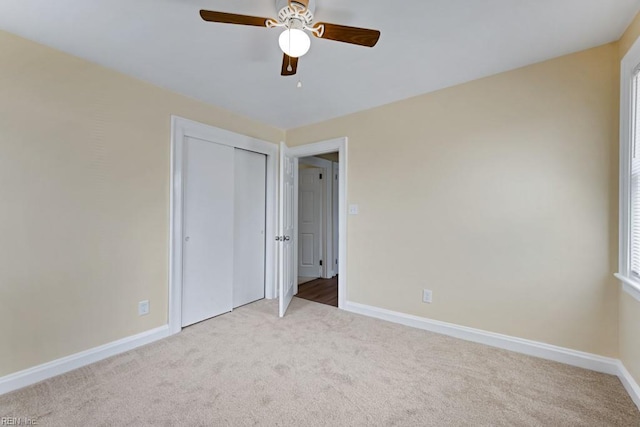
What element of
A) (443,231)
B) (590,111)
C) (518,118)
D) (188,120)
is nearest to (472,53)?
(518,118)

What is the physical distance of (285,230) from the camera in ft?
10.7

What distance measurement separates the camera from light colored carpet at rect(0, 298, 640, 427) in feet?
5.03

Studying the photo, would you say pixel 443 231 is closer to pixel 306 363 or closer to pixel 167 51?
pixel 306 363

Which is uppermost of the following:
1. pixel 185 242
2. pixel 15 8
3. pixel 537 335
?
pixel 15 8

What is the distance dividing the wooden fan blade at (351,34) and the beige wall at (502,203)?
146 cm

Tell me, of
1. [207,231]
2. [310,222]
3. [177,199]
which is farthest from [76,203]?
[310,222]

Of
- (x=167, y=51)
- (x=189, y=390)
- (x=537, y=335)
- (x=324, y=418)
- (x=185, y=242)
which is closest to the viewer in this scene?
(x=324, y=418)

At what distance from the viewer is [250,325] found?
9.11ft

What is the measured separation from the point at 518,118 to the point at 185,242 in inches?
128

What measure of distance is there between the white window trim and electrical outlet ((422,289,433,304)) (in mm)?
1300

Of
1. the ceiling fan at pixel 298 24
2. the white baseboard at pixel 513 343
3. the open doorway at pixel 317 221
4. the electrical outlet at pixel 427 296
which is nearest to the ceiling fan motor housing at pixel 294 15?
the ceiling fan at pixel 298 24

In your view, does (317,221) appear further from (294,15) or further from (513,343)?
(294,15)

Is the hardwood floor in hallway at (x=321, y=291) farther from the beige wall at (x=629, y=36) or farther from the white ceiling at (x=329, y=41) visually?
the beige wall at (x=629, y=36)

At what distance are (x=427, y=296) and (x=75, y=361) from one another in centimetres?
298
